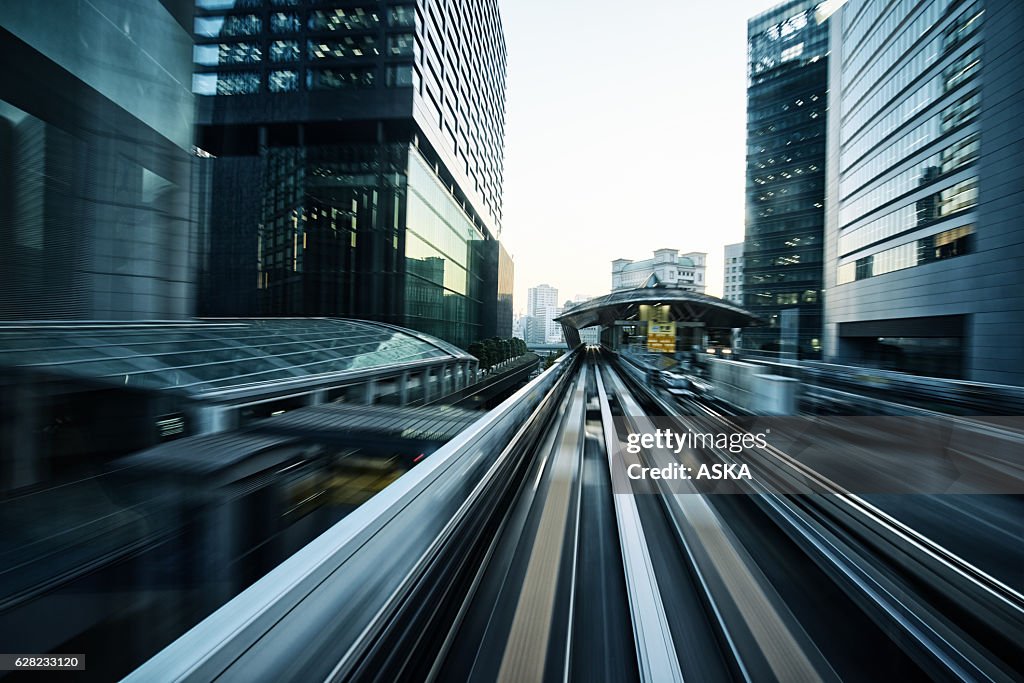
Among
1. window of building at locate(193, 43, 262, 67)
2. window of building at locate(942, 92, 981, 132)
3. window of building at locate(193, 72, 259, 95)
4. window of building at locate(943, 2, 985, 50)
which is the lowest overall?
window of building at locate(942, 92, 981, 132)

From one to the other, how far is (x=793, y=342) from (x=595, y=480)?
15.5m

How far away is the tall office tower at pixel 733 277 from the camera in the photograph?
19.4 metres

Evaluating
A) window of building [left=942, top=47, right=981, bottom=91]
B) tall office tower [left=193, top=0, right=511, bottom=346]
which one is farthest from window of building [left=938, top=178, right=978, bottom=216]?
tall office tower [left=193, top=0, right=511, bottom=346]

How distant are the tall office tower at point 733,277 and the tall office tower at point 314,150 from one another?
58.7 feet

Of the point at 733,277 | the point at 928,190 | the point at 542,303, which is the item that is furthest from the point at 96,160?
the point at 542,303

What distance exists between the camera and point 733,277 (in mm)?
21703

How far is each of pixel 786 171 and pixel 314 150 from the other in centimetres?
2401

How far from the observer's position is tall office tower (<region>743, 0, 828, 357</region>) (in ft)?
47.5

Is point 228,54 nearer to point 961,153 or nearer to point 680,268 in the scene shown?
point 961,153

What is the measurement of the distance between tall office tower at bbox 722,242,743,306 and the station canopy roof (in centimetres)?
110

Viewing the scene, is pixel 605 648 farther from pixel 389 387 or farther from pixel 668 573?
pixel 389 387

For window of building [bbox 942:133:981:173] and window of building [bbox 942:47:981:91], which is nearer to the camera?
Answer: window of building [bbox 942:47:981:91]

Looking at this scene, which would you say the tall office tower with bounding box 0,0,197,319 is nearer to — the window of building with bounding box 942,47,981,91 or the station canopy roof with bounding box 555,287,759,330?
the station canopy roof with bounding box 555,287,759,330

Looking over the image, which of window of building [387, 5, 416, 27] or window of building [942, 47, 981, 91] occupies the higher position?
window of building [387, 5, 416, 27]
